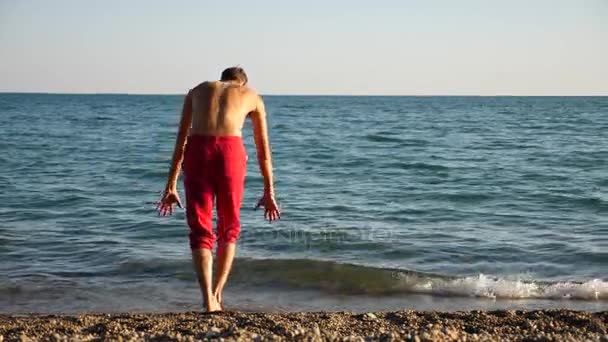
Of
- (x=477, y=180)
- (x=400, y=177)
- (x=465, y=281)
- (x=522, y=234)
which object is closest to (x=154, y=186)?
(x=400, y=177)

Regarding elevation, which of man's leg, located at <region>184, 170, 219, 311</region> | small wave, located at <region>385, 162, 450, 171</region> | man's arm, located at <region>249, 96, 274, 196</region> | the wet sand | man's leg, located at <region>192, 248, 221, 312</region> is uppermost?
man's arm, located at <region>249, 96, 274, 196</region>

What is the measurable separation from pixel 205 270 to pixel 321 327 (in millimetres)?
843

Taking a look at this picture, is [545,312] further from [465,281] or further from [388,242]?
[388,242]

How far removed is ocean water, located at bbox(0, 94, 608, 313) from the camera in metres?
6.96

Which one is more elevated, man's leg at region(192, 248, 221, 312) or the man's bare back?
the man's bare back

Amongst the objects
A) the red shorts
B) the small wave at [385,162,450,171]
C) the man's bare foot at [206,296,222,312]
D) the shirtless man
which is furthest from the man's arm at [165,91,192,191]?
the small wave at [385,162,450,171]

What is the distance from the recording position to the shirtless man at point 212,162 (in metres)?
4.84

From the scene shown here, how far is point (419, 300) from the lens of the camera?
685cm

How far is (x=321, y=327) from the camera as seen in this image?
4.76 meters

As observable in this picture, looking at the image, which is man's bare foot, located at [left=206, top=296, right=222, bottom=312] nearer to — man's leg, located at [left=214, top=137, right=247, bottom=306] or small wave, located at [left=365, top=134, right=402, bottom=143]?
man's leg, located at [left=214, top=137, right=247, bottom=306]

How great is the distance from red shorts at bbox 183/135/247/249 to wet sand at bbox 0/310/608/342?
0.62 metres

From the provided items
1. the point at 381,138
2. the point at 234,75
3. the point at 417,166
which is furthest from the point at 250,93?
the point at 381,138

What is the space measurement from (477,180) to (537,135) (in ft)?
44.6

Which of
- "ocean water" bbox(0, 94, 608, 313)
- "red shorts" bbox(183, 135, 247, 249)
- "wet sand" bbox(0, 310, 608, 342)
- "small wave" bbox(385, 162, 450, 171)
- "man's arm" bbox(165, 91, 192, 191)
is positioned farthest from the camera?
"small wave" bbox(385, 162, 450, 171)
